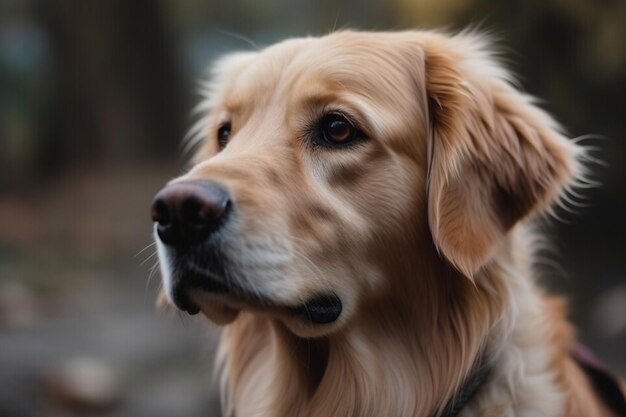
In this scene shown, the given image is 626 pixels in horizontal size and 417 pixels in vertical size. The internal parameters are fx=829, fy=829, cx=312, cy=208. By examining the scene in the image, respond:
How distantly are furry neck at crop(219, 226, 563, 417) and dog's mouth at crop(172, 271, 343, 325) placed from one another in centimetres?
21

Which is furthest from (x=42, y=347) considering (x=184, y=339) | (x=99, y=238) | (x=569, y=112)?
(x=569, y=112)

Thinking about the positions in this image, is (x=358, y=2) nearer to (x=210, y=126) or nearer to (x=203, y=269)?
(x=210, y=126)

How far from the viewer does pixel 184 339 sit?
788 cm

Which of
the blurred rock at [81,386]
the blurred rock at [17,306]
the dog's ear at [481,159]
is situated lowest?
the blurred rock at [17,306]

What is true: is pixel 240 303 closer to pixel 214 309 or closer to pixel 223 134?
pixel 214 309

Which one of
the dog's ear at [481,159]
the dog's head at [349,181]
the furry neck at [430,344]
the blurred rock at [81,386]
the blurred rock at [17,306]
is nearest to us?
the dog's head at [349,181]

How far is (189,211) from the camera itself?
8.84 ft

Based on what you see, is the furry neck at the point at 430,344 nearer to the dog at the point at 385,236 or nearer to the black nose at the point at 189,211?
the dog at the point at 385,236

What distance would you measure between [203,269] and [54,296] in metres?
6.73

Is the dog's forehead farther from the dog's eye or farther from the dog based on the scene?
the dog's eye

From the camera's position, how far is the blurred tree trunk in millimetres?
12016

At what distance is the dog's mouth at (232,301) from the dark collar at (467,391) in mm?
578

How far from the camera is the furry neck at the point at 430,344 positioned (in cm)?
317

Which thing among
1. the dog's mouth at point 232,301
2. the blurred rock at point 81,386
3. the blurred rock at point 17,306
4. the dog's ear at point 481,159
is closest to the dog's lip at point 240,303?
the dog's mouth at point 232,301
